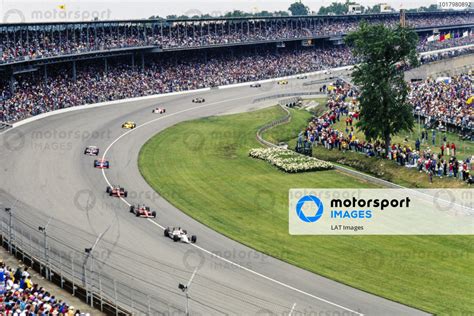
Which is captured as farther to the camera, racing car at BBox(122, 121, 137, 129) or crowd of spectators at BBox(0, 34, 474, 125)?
crowd of spectators at BBox(0, 34, 474, 125)

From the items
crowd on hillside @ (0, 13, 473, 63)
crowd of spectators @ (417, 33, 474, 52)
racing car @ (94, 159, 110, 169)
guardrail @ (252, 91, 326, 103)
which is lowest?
racing car @ (94, 159, 110, 169)

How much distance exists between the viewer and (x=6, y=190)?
4391 centimetres

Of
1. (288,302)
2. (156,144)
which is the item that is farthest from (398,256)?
(156,144)

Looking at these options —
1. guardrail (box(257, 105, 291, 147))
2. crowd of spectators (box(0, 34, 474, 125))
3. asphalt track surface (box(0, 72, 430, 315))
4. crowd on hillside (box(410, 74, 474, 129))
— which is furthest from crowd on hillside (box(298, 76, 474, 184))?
crowd of spectators (box(0, 34, 474, 125))

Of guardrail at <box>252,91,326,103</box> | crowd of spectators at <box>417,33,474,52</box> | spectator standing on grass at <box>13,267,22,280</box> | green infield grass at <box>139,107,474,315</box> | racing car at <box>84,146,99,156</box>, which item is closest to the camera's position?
spectator standing on grass at <box>13,267,22,280</box>

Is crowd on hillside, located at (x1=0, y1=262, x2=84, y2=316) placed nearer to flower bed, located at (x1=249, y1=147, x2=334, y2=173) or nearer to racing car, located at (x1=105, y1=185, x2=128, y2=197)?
racing car, located at (x1=105, y1=185, x2=128, y2=197)

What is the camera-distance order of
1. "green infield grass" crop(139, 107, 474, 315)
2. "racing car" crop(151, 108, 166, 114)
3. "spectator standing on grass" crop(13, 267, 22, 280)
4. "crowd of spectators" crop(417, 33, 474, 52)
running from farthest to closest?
"crowd of spectators" crop(417, 33, 474, 52)
"racing car" crop(151, 108, 166, 114)
"green infield grass" crop(139, 107, 474, 315)
"spectator standing on grass" crop(13, 267, 22, 280)

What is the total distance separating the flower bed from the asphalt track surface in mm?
7737

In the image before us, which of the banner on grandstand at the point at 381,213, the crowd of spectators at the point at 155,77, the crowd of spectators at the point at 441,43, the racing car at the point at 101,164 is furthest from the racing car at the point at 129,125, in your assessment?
the crowd of spectators at the point at 441,43

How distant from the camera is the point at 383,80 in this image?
50.9m

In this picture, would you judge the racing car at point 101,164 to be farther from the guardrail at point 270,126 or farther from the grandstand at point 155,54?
the grandstand at point 155,54

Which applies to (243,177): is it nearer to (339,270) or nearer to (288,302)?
(339,270)

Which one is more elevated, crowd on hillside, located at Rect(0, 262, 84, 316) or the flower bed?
crowd on hillside, located at Rect(0, 262, 84, 316)

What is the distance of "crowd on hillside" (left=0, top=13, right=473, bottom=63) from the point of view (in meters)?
74.7
